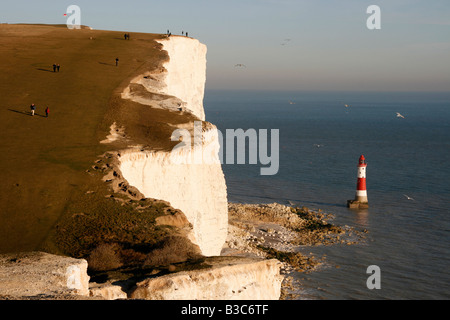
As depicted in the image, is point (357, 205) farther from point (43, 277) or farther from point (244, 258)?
point (43, 277)

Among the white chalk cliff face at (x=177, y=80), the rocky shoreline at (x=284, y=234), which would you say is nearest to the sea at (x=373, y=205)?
the rocky shoreline at (x=284, y=234)

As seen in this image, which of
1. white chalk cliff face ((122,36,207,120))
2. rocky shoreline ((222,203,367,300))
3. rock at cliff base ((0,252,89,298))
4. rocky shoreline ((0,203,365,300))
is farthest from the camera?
white chalk cliff face ((122,36,207,120))

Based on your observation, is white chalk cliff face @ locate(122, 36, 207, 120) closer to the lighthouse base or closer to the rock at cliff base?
the lighthouse base

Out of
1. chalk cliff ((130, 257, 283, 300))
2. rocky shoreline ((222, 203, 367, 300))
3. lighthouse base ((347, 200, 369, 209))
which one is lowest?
rocky shoreline ((222, 203, 367, 300))

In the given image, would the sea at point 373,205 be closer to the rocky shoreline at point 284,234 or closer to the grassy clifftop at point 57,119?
the rocky shoreline at point 284,234

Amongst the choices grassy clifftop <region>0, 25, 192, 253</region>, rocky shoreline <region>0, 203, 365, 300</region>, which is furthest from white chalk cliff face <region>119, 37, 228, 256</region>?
rocky shoreline <region>0, 203, 365, 300</region>

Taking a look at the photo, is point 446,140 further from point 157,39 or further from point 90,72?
point 90,72
